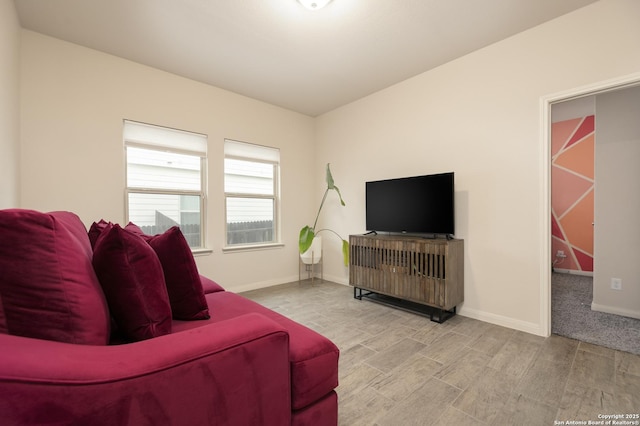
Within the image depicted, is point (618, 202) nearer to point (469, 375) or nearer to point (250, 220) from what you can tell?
point (469, 375)

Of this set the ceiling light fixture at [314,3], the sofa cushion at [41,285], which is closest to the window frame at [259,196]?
the ceiling light fixture at [314,3]

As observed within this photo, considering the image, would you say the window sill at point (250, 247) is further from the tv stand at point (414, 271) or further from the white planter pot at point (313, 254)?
the tv stand at point (414, 271)

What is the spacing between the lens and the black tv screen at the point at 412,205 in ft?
9.36

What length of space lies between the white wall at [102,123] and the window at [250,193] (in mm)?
150

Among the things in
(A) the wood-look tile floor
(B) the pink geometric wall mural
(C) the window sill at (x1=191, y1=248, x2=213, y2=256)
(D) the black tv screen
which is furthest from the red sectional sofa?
(B) the pink geometric wall mural

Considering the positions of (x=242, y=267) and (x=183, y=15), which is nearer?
(x=183, y=15)

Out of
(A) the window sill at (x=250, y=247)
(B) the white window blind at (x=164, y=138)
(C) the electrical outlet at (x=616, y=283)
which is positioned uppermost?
(B) the white window blind at (x=164, y=138)

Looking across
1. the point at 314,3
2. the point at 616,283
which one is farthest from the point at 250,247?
the point at 616,283

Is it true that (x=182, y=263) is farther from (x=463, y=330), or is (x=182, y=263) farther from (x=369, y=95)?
(x=369, y=95)

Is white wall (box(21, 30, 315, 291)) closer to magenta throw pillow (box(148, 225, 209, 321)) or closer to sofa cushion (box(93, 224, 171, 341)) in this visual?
magenta throw pillow (box(148, 225, 209, 321))

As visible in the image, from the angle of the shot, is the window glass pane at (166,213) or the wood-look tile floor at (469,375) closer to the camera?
the wood-look tile floor at (469,375)

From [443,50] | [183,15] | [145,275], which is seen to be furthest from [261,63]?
[145,275]

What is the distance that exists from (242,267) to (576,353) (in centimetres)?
349

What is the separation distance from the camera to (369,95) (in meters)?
3.88
